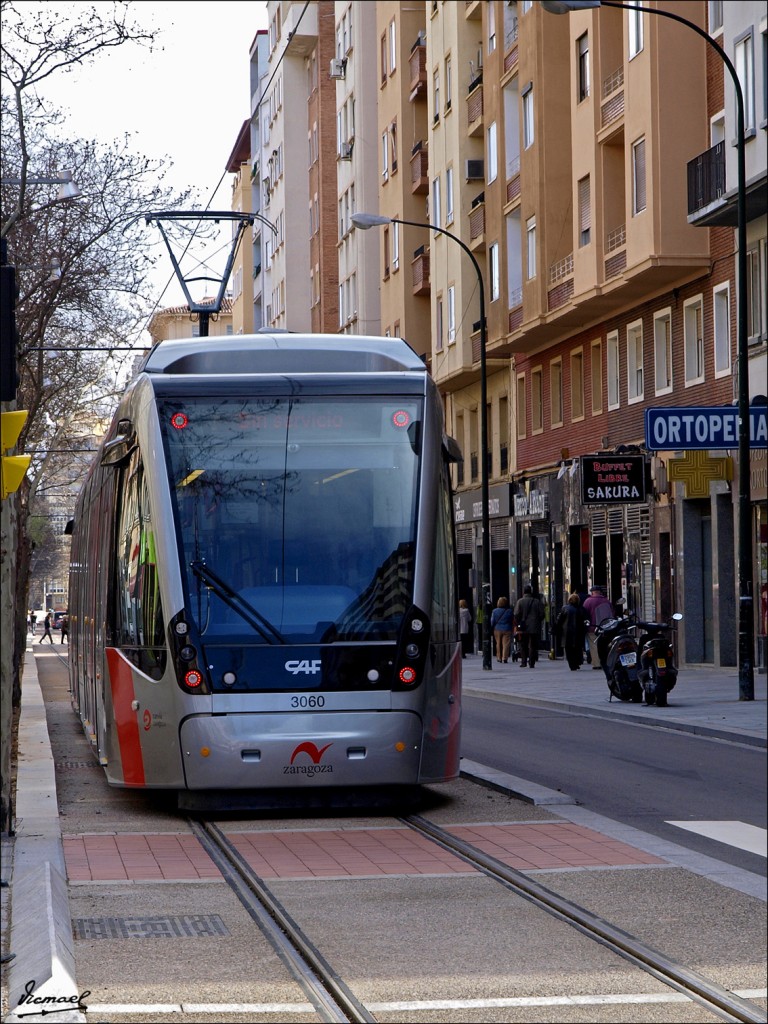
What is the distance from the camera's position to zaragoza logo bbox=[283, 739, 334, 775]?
448 inches

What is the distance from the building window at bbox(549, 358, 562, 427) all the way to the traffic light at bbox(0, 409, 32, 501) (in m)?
33.8

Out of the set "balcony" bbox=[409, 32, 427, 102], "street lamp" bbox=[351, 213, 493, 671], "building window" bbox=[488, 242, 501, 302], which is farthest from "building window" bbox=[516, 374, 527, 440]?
"balcony" bbox=[409, 32, 427, 102]

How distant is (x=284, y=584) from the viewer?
11523mm

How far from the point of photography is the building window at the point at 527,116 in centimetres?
3921

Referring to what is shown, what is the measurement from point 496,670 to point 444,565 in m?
26.0

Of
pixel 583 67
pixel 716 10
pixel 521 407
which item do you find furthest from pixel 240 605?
pixel 521 407

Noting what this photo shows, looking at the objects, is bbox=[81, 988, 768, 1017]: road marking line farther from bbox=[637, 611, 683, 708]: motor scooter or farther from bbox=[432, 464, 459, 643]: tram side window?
bbox=[637, 611, 683, 708]: motor scooter

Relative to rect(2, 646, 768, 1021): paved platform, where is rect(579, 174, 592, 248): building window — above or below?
above

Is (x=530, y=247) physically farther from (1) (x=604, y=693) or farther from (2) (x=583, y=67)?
(1) (x=604, y=693)

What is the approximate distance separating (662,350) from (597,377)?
4.21m

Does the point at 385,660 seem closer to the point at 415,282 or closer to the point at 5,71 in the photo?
the point at 5,71

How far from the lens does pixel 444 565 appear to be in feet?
39.4

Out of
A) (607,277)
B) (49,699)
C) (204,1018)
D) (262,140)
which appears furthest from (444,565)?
(262,140)

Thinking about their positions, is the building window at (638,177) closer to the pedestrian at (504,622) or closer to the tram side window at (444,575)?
the pedestrian at (504,622)
